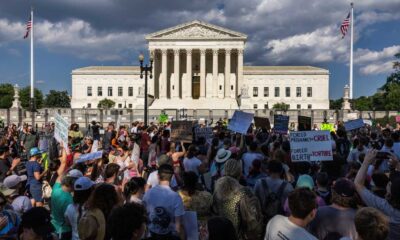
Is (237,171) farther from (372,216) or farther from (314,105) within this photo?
(314,105)

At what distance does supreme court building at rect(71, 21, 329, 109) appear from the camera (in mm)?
76438

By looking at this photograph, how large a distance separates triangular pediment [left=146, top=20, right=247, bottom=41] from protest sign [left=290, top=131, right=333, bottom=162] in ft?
229

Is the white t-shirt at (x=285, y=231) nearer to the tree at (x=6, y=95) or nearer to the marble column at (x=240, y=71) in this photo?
the marble column at (x=240, y=71)

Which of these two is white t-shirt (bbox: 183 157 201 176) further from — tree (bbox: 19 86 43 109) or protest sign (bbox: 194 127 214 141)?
tree (bbox: 19 86 43 109)

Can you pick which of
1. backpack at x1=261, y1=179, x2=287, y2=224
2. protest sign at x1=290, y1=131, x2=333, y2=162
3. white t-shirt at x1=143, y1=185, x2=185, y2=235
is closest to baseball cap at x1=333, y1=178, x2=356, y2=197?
backpack at x1=261, y1=179, x2=287, y2=224

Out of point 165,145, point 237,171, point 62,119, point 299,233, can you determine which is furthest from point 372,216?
point 165,145

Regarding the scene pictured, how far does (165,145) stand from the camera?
12.0m

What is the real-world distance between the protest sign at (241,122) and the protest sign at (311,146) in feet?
13.7

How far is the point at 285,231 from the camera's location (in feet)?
12.3

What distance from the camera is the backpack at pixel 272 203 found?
5.86 metres

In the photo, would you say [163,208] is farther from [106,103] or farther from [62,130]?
[106,103]

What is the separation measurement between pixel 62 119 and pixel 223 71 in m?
75.4

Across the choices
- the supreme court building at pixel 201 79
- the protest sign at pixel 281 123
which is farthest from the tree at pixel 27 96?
the protest sign at pixel 281 123

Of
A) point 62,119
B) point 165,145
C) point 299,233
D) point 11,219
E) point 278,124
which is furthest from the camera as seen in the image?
point 278,124
